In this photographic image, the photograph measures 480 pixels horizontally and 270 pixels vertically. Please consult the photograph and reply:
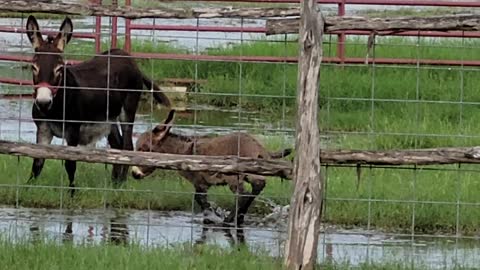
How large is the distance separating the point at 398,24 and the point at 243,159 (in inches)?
48.4

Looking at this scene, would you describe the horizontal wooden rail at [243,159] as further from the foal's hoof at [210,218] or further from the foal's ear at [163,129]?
the foal's ear at [163,129]

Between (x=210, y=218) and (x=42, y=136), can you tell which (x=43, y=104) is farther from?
(x=210, y=218)

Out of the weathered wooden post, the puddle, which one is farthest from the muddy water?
the puddle

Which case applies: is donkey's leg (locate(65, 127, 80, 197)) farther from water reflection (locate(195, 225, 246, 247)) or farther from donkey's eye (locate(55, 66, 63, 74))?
water reflection (locate(195, 225, 246, 247))

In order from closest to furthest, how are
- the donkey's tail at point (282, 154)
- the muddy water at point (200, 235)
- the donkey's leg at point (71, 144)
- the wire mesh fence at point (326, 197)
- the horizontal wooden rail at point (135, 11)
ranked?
the horizontal wooden rail at point (135, 11), the muddy water at point (200, 235), the wire mesh fence at point (326, 197), the donkey's tail at point (282, 154), the donkey's leg at point (71, 144)

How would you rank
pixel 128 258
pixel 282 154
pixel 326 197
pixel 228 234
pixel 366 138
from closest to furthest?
pixel 128 258 → pixel 326 197 → pixel 228 234 → pixel 282 154 → pixel 366 138

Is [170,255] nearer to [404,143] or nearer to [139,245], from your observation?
[139,245]

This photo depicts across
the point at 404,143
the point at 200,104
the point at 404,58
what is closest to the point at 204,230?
the point at 404,143

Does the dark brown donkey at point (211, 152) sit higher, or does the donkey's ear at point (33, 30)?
the donkey's ear at point (33, 30)

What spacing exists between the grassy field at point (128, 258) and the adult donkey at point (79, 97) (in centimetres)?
205

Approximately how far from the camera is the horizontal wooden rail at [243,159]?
25.6 feet

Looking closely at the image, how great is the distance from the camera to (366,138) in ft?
42.4

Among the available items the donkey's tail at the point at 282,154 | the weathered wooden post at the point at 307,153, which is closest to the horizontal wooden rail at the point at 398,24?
the weathered wooden post at the point at 307,153

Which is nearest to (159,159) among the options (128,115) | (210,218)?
(210,218)
